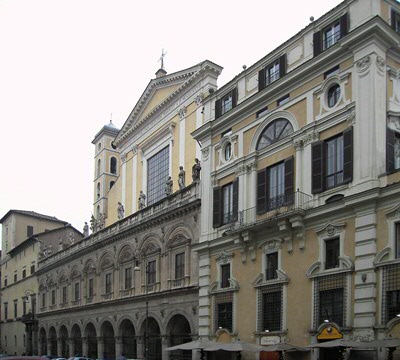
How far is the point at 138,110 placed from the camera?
176 feet

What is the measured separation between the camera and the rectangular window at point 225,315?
3166cm

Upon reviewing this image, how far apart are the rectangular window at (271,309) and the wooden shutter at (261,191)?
3877 mm

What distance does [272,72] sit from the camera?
31.0 meters

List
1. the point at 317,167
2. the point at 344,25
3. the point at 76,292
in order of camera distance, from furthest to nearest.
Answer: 1. the point at 76,292
2. the point at 317,167
3. the point at 344,25

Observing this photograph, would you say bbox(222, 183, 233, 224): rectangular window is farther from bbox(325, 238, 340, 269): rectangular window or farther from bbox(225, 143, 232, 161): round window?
bbox(325, 238, 340, 269): rectangular window

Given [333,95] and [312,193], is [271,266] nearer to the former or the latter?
[312,193]

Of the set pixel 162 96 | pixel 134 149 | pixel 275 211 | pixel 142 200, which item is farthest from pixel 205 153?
pixel 134 149

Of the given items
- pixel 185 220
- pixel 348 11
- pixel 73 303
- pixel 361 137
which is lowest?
pixel 73 303

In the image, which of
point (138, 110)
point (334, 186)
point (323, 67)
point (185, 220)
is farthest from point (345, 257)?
point (138, 110)

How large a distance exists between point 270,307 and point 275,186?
224 inches

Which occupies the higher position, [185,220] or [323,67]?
[323,67]

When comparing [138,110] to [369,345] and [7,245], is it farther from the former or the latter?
[7,245]

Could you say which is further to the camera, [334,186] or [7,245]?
[7,245]

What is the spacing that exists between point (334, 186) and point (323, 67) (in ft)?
17.7
